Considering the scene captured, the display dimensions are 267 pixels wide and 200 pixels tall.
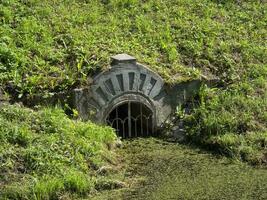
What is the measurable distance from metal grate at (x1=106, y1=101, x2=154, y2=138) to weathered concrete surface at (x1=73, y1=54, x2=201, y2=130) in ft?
0.62

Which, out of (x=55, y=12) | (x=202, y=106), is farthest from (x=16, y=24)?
(x=202, y=106)

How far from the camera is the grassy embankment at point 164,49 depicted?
38.5 ft

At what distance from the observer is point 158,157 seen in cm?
1088

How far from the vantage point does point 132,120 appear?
12.7 m

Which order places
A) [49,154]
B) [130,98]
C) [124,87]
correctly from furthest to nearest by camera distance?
1. [130,98]
2. [124,87]
3. [49,154]

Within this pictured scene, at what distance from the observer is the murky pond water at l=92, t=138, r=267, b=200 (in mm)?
8945

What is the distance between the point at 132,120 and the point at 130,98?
26.0 inches

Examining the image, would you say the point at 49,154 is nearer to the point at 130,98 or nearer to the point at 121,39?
the point at 130,98

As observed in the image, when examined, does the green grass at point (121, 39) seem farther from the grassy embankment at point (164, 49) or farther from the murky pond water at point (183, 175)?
the murky pond water at point (183, 175)

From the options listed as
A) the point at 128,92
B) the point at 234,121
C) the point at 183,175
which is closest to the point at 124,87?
the point at 128,92

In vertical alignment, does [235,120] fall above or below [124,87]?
below

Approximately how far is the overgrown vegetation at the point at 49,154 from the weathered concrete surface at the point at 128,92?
684 mm

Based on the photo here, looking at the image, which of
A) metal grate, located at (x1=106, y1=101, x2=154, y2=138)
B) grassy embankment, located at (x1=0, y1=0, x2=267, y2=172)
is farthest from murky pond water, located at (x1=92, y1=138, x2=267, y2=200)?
metal grate, located at (x1=106, y1=101, x2=154, y2=138)

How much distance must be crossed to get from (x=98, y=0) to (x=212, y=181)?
750cm
